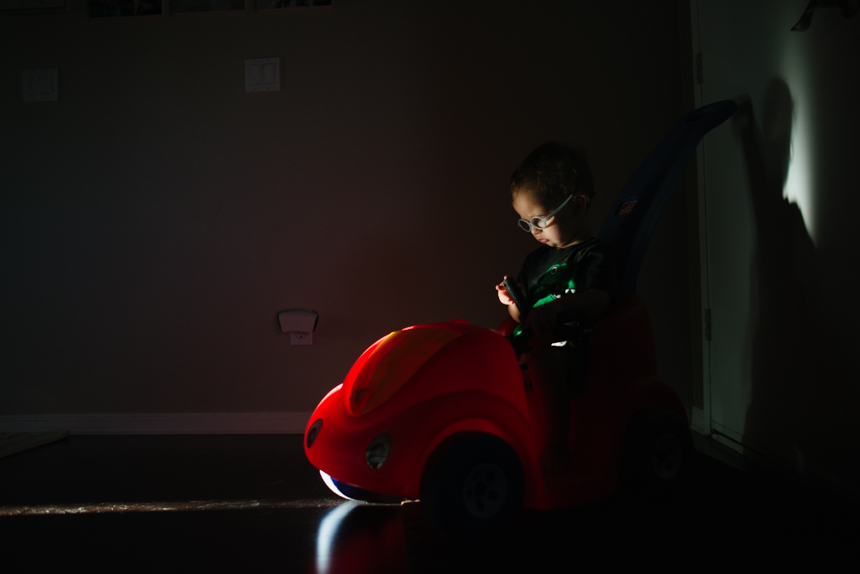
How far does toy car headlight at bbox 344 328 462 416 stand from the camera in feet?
3.10

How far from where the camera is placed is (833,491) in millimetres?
1124

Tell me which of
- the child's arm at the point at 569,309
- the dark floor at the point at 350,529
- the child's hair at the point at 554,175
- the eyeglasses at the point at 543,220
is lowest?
the dark floor at the point at 350,529

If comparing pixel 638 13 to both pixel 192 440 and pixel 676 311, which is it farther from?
pixel 192 440

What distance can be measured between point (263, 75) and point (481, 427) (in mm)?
1658

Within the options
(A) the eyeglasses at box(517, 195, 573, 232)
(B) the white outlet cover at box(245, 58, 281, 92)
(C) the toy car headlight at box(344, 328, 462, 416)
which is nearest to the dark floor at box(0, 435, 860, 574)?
(C) the toy car headlight at box(344, 328, 462, 416)

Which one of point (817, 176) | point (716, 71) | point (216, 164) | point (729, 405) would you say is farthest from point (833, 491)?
point (216, 164)

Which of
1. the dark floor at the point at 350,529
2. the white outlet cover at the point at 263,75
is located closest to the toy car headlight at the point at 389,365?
the dark floor at the point at 350,529

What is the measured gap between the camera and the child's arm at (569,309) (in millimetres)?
1034

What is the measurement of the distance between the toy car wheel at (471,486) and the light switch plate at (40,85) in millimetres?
2144

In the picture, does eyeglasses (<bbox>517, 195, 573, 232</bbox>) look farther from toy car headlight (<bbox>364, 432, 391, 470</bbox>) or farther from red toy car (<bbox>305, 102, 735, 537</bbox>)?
toy car headlight (<bbox>364, 432, 391, 470</bbox>)

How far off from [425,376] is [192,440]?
126 cm

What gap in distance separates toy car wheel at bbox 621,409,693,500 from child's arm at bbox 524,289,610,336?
0.79 feet

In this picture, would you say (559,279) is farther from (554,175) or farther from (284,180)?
(284,180)

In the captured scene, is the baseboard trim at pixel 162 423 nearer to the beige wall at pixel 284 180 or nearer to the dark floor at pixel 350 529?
the beige wall at pixel 284 180
